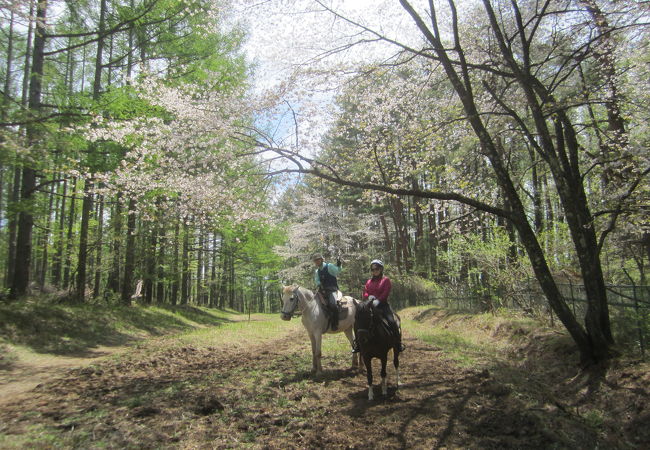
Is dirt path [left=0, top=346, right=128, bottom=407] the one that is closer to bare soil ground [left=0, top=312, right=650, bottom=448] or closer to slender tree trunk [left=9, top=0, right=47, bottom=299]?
bare soil ground [left=0, top=312, right=650, bottom=448]

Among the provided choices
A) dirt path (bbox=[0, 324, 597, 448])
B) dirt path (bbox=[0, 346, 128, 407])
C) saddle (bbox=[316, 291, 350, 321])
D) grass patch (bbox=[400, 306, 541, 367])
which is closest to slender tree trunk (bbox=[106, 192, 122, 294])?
dirt path (bbox=[0, 346, 128, 407])

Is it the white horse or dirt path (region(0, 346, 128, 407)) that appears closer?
dirt path (region(0, 346, 128, 407))

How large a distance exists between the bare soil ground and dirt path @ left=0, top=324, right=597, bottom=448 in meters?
0.02

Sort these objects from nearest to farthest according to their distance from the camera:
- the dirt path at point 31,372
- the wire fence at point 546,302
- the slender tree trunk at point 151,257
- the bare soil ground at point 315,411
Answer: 1. the bare soil ground at point 315,411
2. the dirt path at point 31,372
3. the wire fence at point 546,302
4. the slender tree trunk at point 151,257

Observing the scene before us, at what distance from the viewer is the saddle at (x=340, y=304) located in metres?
7.93

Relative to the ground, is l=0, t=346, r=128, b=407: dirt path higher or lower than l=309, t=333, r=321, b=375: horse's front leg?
lower

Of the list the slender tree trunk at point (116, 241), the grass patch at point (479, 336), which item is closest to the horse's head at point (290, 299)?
the grass patch at point (479, 336)

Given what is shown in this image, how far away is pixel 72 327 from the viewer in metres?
11.6

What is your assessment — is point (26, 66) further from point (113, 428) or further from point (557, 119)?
point (557, 119)

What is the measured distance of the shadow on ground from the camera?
9.80 m

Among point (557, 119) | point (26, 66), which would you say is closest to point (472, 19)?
point (557, 119)

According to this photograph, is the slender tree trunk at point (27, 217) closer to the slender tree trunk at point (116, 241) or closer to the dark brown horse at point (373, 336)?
the slender tree trunk at point (116, 241)

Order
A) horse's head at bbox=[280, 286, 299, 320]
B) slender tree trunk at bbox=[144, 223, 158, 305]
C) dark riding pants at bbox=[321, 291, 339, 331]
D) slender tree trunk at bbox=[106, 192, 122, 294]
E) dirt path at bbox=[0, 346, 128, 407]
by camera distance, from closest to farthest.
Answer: dirt path at bbox=[0, 346, 128, 407] → horse's head at bbox=[280, 286, 299, 320] → dark riding pants at bbox=[321, 291, 339, 331] → slender tree trunk at bbox=[106, 192, 122, 294] → slender tree trunk at bbox=[144, 223, 158, 305]

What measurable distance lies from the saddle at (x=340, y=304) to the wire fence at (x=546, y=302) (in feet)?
17.0
